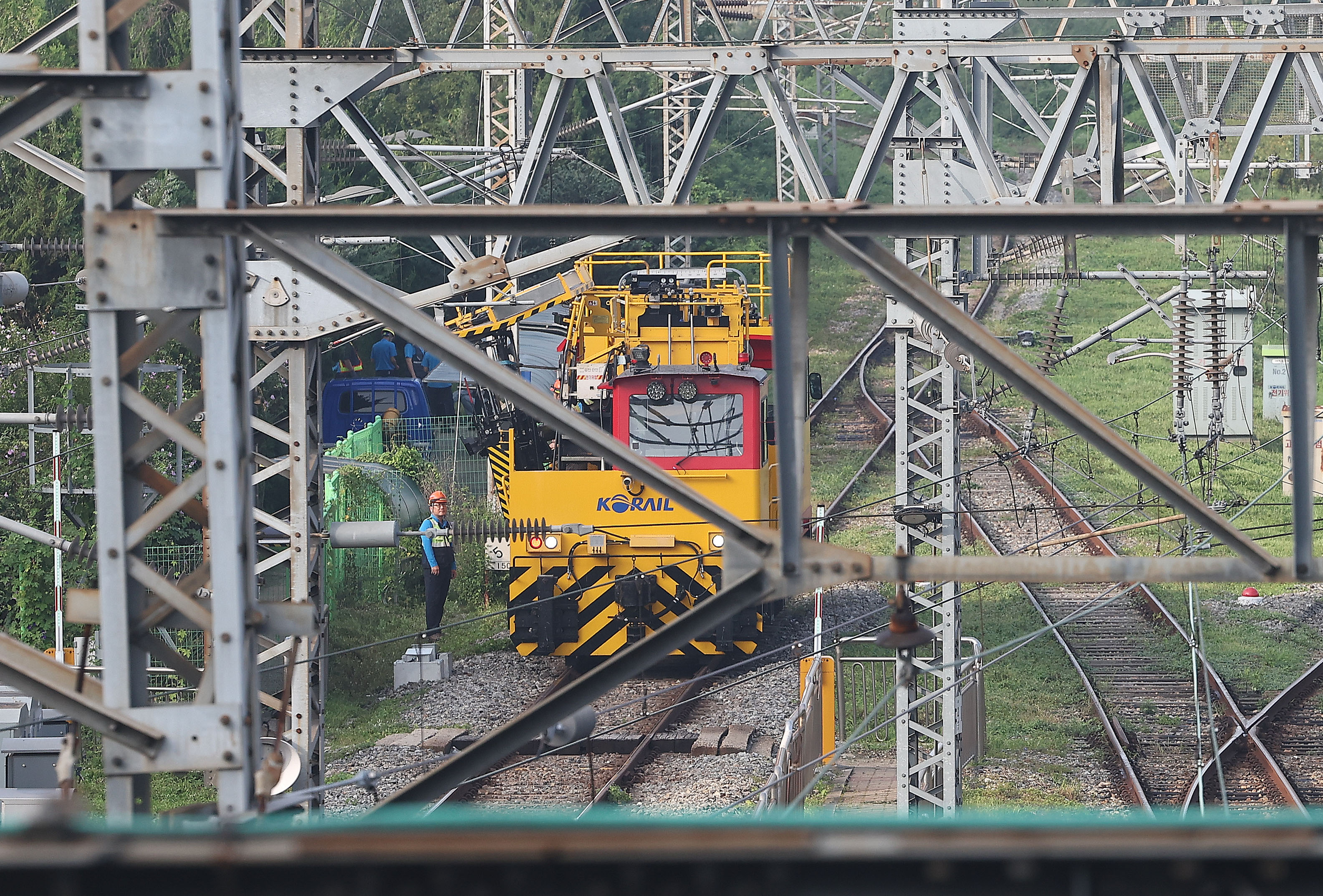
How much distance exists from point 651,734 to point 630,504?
295 centimetres

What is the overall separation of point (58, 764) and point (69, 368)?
777 centimetres

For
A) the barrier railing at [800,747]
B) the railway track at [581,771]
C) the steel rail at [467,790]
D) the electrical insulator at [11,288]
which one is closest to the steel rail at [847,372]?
the railway track at [581,771]

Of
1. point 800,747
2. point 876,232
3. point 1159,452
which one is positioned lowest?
point 800,747

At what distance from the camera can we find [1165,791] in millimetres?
12250

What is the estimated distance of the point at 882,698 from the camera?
12141 mm

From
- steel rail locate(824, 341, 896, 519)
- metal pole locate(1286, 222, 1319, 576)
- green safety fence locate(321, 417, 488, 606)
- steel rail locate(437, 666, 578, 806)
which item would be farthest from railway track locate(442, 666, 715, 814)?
metal pole locate(1286, 222, 1319, 576)

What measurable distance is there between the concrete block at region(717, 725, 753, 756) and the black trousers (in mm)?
3866

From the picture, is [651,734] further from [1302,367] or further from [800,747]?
[1302,367]

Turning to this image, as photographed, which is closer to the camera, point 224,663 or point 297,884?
point 297,884

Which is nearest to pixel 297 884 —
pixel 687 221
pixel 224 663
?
pixel 224 663

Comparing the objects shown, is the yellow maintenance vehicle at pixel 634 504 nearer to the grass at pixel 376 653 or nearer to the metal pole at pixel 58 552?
the grass at pixel 376 653

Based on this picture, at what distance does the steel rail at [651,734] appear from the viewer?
11.8m

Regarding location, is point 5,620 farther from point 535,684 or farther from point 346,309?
point 346,309

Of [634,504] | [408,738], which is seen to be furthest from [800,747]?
[634,504]
